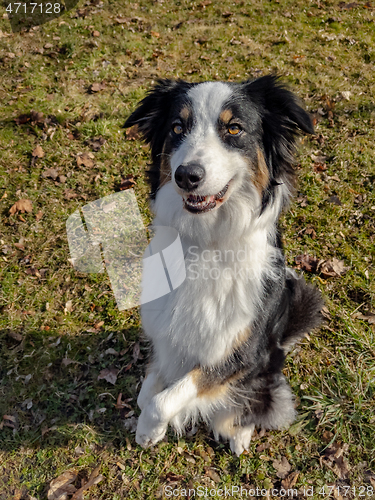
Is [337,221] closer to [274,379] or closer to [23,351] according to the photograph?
[274,379]

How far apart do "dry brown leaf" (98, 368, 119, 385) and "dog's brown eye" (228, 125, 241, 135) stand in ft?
8.75

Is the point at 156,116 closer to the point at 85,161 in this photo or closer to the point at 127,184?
the point at 127,184

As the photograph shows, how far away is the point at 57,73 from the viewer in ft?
21.5

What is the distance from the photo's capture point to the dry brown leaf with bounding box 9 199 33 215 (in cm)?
487

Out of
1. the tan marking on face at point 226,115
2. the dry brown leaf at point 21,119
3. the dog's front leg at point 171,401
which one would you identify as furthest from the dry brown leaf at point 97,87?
the dog's front leg at point 171,401

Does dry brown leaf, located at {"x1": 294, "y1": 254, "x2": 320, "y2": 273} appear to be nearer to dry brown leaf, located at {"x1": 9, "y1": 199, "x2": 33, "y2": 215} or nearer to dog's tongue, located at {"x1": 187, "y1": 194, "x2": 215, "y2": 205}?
dog's tongue, located at {"x1": 187, "y1": 194, "x2": 215, "y2": 205}

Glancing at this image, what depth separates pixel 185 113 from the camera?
258 centimetres

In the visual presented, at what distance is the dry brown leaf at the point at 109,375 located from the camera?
146 inches

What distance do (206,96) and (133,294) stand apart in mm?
2559

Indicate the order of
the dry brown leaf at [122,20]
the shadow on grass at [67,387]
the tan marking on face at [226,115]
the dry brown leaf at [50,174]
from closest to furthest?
the tan marking on face at [226,115] → the shadow on grass at [67,387] → the dry brown leaf at [50,174] → the dry brown leaf at [122,20]

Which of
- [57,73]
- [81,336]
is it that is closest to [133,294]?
[81,336]

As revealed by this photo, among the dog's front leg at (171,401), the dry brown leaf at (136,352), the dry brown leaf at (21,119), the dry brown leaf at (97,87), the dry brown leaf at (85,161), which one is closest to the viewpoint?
the dog's front leg at (171,401)

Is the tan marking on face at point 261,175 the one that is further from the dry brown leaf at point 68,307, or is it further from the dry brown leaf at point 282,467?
the dry brown leaf at point 68,307

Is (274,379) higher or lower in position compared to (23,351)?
higher
